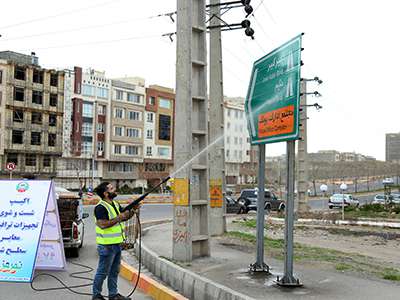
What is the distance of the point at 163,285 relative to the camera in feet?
28.4

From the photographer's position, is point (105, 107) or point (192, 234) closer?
point (192, 234)

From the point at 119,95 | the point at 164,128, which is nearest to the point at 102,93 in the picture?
the point at 119,95

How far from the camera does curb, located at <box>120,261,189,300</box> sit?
776 cm

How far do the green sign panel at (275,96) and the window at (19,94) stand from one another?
57.9m

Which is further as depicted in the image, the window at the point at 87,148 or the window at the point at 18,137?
the window at the point at 87,148

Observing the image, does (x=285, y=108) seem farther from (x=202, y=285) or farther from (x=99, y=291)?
(x=99, y=291)


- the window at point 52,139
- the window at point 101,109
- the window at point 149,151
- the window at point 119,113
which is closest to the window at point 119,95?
the window at point 119,113

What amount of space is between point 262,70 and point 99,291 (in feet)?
15.4

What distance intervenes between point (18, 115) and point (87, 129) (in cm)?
1326

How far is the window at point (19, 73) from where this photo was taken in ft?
205

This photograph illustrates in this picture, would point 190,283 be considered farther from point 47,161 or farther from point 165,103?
point 165,103

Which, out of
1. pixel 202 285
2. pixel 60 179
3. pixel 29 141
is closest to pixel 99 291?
pixel 202 285

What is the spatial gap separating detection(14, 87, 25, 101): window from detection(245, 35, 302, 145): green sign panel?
57.9 metres

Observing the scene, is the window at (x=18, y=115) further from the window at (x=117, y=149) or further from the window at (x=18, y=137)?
the window at (x=117, y=149)
